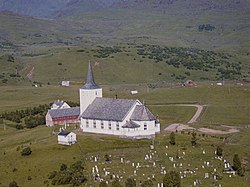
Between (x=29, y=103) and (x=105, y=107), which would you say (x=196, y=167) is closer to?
(x=105, y=107)

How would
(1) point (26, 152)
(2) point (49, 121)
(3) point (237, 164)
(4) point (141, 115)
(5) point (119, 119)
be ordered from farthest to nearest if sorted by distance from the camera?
(2) point (49, 121) < (4) point (141, 115) < (5) point (119, 119) < (1) point (26, 152) < (3) point (237, 164)

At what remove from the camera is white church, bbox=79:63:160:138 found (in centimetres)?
9638

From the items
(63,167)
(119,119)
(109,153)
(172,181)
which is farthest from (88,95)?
(172,181)

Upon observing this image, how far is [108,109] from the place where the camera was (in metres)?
101

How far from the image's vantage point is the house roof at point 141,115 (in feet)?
317

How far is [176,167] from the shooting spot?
2987 inches

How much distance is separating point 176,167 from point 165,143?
13883mm

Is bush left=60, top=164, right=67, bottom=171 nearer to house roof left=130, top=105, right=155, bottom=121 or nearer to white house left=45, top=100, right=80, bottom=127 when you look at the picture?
house roof left=130, top=105, right=155, bottom=121

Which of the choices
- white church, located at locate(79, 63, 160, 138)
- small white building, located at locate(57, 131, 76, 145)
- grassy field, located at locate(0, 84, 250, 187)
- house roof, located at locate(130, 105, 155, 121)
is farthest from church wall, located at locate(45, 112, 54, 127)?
house roof, located at locate(130, 105, 155, 121)

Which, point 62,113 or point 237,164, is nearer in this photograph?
point 237,164

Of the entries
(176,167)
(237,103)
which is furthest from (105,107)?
(237,103)

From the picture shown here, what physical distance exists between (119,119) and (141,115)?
14.1 feet

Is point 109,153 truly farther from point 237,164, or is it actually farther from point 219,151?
point 237,164

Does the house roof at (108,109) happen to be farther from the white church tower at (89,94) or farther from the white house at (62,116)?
the white house at (62,116)
